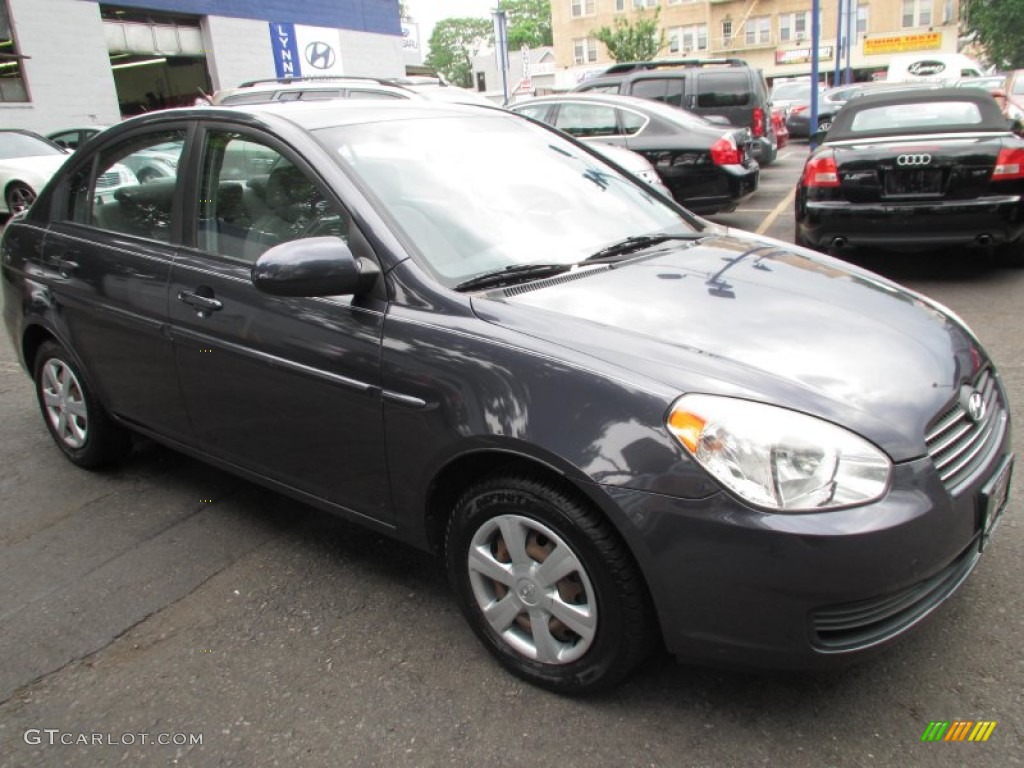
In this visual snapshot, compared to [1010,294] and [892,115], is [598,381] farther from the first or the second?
[892,115]

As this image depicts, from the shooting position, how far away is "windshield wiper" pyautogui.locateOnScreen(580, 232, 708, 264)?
293cm

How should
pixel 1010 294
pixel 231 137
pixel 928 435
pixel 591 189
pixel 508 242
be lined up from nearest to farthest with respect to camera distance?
pixel 928 435, pixel 508 242, pixel 231 137, pixel 591 189, pixel 1010 294

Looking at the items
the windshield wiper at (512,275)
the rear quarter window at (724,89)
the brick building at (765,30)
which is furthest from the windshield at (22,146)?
the brick building at (765,30)

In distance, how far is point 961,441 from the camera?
224 centimetres

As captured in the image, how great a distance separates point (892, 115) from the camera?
7.31 metres

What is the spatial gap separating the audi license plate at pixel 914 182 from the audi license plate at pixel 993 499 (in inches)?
176

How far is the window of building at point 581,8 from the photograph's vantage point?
6234 centimetres

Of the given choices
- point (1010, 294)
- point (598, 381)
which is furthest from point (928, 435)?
point (1010, 294)

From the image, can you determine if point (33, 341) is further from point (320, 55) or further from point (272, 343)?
point (320, 55)

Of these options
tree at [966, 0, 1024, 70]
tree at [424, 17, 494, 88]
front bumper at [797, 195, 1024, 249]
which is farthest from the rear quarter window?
tree at [424, 17, 494, 88]

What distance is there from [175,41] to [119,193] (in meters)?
21.8

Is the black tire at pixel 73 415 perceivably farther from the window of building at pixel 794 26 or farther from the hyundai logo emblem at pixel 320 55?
the window of building at pixel 794 26

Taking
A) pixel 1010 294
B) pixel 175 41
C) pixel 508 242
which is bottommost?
pixel 1010 294

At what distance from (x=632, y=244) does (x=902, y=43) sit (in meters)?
62.6
